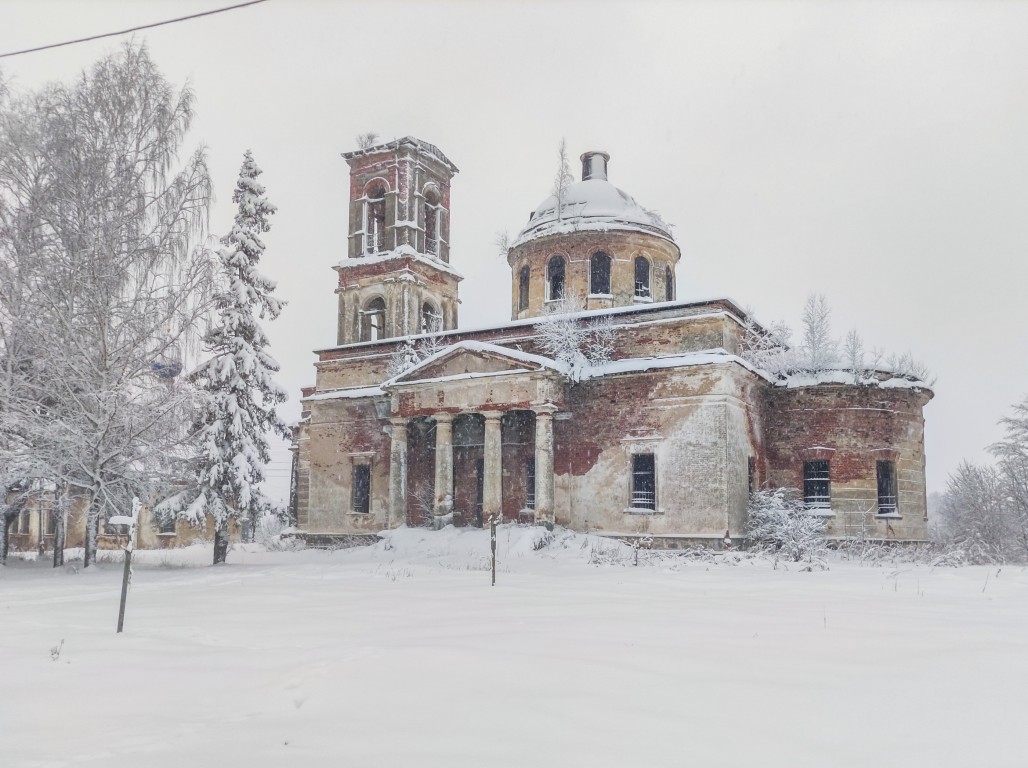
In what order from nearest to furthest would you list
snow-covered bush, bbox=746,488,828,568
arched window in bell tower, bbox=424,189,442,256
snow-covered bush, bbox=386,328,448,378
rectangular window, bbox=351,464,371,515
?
snow-covered bush, bbox=746,488,828,568 → snow-covered bush, bbox=386,328,448,378 → rectangular window, bbox=351,464,371,515 → arched window in bell tower, bbox=424,189,442,256

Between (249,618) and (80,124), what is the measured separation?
13.3 meters

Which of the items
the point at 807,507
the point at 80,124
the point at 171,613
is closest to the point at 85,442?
the point at 80,124

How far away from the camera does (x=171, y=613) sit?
8.62m

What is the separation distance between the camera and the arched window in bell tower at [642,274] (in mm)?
26208

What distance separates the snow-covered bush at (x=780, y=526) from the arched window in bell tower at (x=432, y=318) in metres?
12.5

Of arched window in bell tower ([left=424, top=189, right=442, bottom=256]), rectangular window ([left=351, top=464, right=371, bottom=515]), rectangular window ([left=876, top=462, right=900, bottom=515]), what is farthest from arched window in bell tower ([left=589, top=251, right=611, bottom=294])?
rectangular window ([left=876, top=462, right=900, bottom=515])

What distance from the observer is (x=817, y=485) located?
70.7 ft

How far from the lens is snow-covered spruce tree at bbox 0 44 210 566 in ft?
52.4

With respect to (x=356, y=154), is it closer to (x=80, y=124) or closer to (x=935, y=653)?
(x=80, y=124)

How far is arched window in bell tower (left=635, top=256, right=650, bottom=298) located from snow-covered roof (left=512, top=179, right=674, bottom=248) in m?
0.91

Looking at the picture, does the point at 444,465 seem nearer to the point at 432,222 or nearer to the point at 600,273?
the point at 600,273

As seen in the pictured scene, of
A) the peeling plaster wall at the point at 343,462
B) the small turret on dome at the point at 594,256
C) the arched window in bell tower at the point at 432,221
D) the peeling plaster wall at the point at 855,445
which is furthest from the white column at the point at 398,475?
the peeling plaster wall at the point at 855,445

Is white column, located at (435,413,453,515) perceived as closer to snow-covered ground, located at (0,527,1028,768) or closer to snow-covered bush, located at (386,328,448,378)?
snow-covered bush, located at (386,328,448,378)

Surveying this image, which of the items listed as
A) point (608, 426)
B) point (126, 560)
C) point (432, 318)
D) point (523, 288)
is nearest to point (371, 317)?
point (432, 318)
